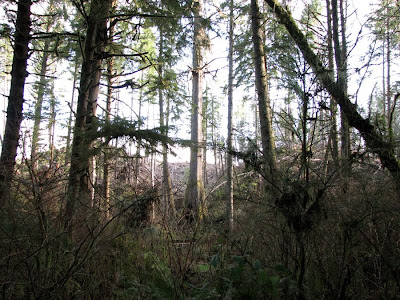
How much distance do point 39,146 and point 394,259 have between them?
171 inches

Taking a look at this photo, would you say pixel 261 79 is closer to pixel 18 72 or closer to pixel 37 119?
pixel 18 72

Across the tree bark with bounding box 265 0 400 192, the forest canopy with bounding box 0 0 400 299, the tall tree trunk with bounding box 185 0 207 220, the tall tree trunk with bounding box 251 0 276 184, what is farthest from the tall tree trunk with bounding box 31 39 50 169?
the tall tree trunk with bounding box 185 0 207 220

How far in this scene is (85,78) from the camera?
4355 mm

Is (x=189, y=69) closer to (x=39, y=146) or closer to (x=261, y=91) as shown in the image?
(x=261, y=91)

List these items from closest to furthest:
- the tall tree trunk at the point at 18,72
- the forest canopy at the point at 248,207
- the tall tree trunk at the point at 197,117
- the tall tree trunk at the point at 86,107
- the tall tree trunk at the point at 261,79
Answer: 1. the forest canopy at the point at 248,207
2. the tall tree trunk at the point at 86,107
3. the tall tree trunk at the point at 18,72
4. the tall tree trunk at the point at 261,79
5. the tall tree trunk at the point at 197,117

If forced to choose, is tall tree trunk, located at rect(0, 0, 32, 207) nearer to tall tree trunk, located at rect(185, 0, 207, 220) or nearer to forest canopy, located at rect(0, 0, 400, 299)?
forest canopy, located at rect(0, 0, 400, 299)

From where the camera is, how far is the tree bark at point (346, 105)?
2.69m

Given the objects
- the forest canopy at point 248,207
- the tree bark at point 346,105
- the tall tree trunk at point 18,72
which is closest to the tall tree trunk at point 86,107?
the forest canopy at point 248,207

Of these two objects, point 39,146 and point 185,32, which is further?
point 185,32

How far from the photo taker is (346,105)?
4.07m

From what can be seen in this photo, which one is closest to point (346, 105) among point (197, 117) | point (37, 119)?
point (197, 117)

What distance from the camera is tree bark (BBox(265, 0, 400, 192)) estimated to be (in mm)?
2691

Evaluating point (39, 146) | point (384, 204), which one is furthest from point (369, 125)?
point (39, 146)

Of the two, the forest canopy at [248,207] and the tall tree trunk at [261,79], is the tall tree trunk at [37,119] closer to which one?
the forest canopy at [248,207]
